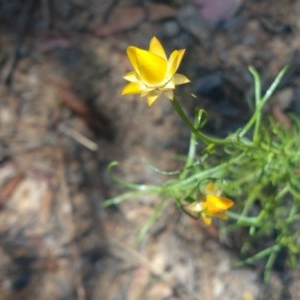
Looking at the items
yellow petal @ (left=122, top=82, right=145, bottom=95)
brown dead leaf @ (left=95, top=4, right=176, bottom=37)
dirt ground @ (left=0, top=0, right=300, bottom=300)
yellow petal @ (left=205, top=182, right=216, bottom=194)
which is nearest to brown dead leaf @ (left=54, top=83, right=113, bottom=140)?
dirt ground @ (left=0, top=0, right=300, bottom=300)

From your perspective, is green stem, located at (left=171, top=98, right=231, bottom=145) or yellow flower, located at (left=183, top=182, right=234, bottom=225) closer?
green stem, located at (left=171, top=98, right=231, bottom=145)

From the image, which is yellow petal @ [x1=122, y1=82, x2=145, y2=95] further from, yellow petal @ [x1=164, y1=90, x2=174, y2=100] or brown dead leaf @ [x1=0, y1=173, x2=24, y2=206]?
brown dead leaf @ [x1=0, y1=173, x2=24, y2=206]

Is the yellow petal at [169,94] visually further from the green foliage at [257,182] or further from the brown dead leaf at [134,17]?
the brown dead leaf at [134,17]

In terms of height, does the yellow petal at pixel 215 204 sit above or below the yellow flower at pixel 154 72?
below

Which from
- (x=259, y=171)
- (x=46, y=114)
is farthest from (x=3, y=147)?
(x=259, y=171)

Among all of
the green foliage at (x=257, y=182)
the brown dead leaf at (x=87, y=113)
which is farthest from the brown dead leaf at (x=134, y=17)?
the green foliage at (x=257, y=182)

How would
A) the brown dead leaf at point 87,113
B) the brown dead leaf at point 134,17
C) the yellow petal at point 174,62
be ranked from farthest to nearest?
the brown dead leaf at point 134,17
the brown dead leaf at point 87,113
the yellow petal at point 174,62
